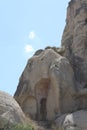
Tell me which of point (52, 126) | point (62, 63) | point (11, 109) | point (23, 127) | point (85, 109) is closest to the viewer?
point (23, 127)

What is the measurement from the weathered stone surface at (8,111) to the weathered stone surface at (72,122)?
3.71 meters

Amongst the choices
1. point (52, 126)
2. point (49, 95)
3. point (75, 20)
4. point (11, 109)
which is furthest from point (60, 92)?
point (75, 20)

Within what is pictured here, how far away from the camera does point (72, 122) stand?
2619 cm

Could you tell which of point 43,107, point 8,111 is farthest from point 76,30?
point 8,111

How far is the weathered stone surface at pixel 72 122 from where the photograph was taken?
25.9 m

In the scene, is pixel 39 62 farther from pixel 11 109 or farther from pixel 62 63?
pixel 11 109

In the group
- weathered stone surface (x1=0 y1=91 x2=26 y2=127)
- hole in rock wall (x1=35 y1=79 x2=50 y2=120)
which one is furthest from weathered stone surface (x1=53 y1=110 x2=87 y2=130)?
weathered stone surface (x1=0 y1=91 x2=26 y2=127)

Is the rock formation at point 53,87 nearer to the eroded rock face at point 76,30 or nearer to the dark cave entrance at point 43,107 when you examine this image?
the dark cave entrance at point 43,107

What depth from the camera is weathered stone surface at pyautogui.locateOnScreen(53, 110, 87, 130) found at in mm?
25892

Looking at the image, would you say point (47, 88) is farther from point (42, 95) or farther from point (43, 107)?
point (43, 107)

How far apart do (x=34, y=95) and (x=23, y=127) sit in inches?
485

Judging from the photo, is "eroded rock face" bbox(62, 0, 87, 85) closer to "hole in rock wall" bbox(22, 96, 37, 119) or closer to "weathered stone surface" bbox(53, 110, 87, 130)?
"hole in rock wall" bbox(22, 96, 37, 119)

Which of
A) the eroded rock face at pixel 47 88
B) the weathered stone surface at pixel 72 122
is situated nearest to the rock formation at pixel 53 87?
the eroded rock face at pixel 47 88

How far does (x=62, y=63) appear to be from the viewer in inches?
1227
